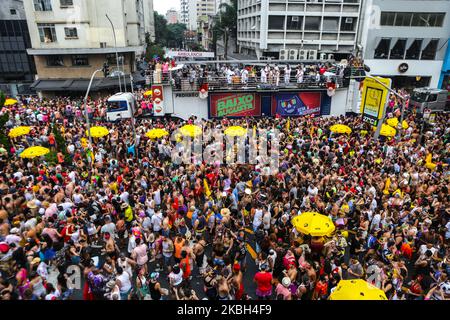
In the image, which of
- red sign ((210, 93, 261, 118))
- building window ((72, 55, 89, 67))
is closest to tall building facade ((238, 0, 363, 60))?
building window ((72, 55, 89, 67))

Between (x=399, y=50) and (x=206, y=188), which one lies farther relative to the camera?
(x=399, y=50)

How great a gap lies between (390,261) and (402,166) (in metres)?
7.70

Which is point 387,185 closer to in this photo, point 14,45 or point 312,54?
point 312,54

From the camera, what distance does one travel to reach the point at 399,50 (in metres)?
39.3

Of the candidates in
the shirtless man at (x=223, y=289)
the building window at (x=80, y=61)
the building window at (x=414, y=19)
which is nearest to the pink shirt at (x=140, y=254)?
the shirtless man at (x=223, y=289)

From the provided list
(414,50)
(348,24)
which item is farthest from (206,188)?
(348,24)

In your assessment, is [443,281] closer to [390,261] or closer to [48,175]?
[390,261]

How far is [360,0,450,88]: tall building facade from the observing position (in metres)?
37.4

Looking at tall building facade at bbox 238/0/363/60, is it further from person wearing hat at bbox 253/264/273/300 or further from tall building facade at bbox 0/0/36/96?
person wearing hat at bbox 253/264/273/300

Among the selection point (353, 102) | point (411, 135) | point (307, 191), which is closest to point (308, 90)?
point (353, 102)

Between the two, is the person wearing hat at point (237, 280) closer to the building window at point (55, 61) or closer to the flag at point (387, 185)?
the flag at point (387, 185)

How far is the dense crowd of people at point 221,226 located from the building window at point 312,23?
111ft

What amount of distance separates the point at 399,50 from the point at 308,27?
12567 mm

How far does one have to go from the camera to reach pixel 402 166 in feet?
48.7
